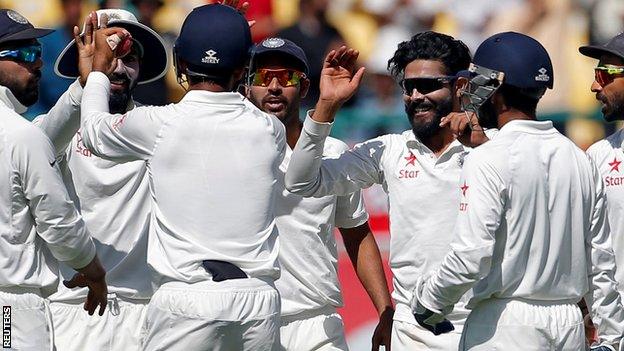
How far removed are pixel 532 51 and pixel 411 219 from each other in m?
1.13

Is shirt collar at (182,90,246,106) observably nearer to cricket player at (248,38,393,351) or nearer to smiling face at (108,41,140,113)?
cricket player at (248,38,393,351)

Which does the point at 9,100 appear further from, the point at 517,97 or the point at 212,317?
the point at 517,97

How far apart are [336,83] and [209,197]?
2.51 ft

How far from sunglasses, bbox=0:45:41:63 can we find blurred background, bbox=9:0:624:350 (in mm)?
4434

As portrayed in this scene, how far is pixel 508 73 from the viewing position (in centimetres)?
599

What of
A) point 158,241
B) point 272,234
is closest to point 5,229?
point 158,241

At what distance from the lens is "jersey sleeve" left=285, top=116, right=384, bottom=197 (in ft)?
19.8

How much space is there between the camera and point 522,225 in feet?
18.9

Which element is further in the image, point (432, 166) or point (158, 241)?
point (432, 166)

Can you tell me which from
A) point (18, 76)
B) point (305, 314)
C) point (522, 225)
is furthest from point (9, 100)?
point (522, 225)

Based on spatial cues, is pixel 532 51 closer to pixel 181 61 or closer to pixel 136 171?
pixel 181 61

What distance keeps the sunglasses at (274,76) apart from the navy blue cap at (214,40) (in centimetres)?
127

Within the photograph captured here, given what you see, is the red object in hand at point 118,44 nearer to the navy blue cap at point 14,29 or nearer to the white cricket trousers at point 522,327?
the navy blue cap at point 14,29

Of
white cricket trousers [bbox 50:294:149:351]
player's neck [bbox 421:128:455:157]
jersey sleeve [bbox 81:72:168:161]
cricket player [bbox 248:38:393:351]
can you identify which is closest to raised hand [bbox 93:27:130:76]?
jersey sleeve [bbox 81:72:168:161]
